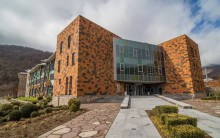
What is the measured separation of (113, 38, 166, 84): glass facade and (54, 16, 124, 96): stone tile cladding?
1746 mm

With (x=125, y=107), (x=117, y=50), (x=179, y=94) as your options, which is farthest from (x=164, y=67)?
(x=125, y=107)

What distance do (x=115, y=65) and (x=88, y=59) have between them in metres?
6.09

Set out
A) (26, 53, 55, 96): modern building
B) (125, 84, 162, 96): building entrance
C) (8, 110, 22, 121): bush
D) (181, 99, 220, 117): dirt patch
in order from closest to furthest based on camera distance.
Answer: (181, 99, 220, 117): dirt patch, (8, 110, 22, 121): bush, (125, 84, 162, 96): building entrance, (26, 53, 55, 96): modern building

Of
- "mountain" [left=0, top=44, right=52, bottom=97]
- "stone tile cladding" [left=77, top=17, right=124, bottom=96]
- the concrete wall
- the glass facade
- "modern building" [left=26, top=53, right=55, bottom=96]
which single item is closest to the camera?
"stone tile cladding" [left=77, top=17, right=124, bottom=96]

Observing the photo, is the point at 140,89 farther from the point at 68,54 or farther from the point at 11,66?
the point at 11,66

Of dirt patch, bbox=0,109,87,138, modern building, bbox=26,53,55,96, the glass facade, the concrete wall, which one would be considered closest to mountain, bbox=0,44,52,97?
the concrete wall

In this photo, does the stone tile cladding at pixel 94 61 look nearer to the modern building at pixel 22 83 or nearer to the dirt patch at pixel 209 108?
the dirt patch at pixel 209 108

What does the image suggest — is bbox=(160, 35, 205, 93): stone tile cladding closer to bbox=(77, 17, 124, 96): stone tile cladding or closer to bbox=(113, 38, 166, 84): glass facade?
bbox=(113, 38, 166, 84): glass facade

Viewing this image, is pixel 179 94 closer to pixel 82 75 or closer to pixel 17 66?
pixel 82 75

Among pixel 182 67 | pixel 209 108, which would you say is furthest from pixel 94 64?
pixel 182 67

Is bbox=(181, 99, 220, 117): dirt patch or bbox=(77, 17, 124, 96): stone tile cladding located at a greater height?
bbox=(77, 17, 124, 96): stone tile cladding

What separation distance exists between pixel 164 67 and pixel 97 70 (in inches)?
676

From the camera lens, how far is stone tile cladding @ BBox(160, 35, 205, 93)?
27328 millimetres

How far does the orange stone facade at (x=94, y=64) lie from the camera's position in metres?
19.5
